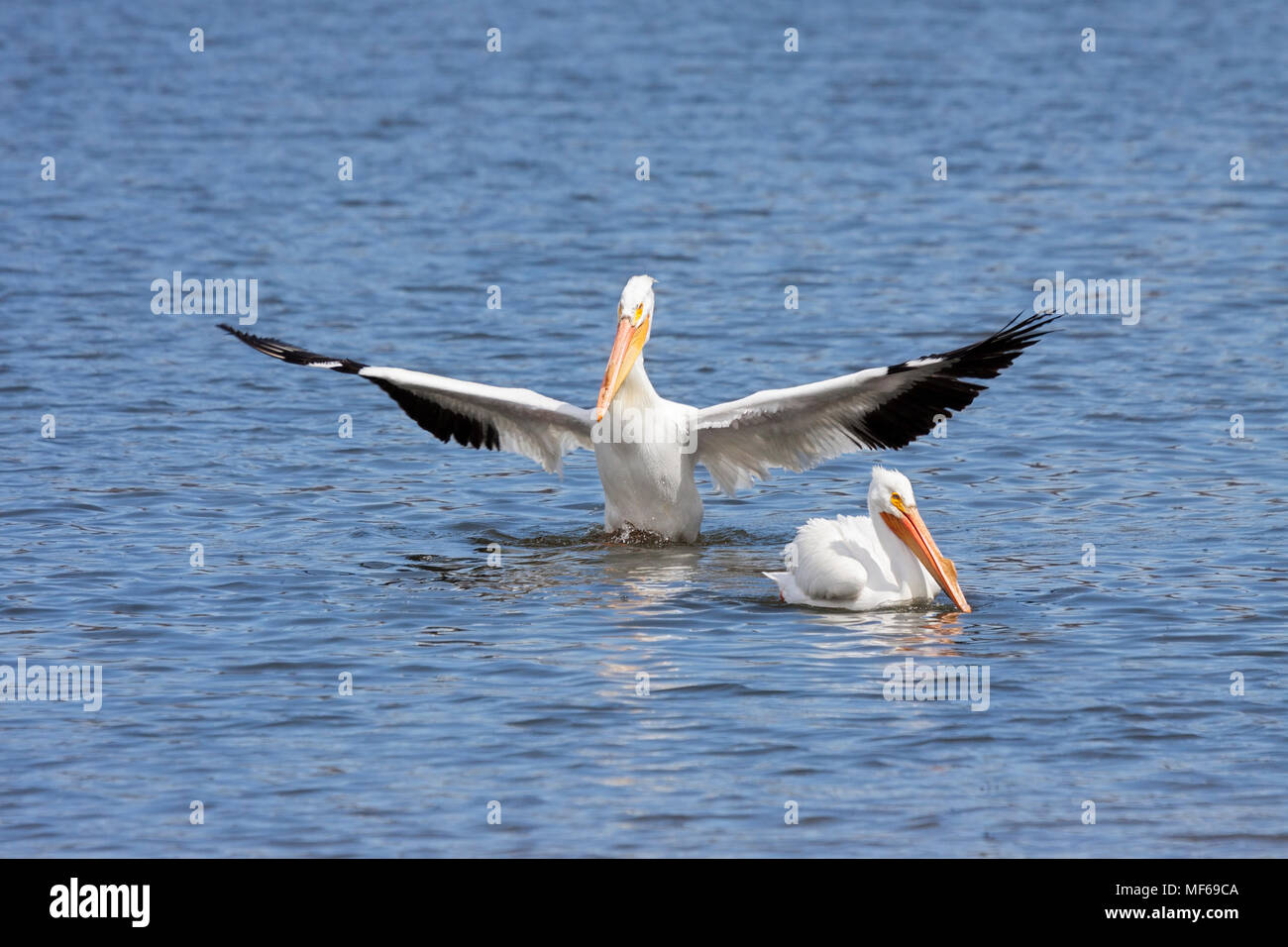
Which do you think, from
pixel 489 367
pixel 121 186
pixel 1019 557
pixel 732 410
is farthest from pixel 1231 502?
pixel 121 186

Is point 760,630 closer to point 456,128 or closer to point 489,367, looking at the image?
point 489,367

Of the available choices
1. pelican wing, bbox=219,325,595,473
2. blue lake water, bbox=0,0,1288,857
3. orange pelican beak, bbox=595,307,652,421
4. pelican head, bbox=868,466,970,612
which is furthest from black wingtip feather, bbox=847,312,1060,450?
pelican wing, bbox=219,325,595,473

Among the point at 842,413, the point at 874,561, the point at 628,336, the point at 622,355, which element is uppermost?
the point at 628,336

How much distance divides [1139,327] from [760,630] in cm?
795

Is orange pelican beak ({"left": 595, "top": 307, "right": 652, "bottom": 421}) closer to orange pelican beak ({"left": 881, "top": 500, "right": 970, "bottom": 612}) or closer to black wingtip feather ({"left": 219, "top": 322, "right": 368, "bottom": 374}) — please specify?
black wingtip feather ({"left": 219, "top": 322, "right": 368, "bottom": 374})

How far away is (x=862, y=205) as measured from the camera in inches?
856

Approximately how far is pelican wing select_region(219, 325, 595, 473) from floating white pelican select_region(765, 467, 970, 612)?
1.80m

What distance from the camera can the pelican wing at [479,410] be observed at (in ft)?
38.1

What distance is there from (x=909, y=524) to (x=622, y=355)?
1898mm

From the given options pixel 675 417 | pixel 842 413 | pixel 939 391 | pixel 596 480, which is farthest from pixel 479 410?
pixel 939 391

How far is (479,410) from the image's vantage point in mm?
12094

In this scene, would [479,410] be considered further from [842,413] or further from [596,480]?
[842,413]

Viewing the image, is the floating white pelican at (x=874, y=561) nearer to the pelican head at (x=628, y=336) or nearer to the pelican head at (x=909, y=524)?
the pelican head at (x=909, y=524)
